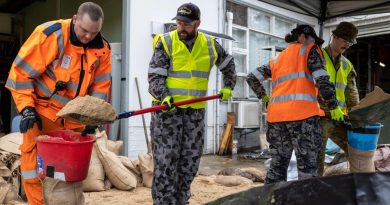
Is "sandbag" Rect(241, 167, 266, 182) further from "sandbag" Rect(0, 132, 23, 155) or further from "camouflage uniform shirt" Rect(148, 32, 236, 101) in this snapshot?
"sandbag" Rect(0, 132, 23, 155)

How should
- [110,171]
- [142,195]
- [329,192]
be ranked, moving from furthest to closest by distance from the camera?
1. [110,171]
2. [142,195]
3. [329,192]

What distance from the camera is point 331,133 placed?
4254mm

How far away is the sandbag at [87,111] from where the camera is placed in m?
2.53

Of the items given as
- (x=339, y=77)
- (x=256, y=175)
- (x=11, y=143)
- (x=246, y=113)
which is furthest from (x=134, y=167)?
(x=246, y=113)

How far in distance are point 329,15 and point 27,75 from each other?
4.58 m

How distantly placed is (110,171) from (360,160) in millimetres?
2787

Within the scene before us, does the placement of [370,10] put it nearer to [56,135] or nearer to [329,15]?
[329,15]

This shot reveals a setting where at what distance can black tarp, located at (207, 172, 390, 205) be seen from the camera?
1.20 meters

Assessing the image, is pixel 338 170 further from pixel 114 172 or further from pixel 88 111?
pixel 88 111

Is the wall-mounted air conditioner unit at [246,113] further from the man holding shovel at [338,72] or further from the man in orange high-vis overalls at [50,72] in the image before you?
the man in orange high-vis overalls at [50,72]

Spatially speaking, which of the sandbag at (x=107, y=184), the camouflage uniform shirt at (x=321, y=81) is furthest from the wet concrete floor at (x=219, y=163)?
the camouflage uniform shirt at (x=321, y=81)

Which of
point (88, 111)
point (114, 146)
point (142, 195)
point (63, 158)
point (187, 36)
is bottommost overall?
point (142, 195)

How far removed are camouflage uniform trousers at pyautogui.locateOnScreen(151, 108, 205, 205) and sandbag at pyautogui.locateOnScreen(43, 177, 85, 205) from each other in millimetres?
811

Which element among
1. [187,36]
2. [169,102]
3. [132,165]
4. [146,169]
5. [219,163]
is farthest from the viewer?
[219,163]
